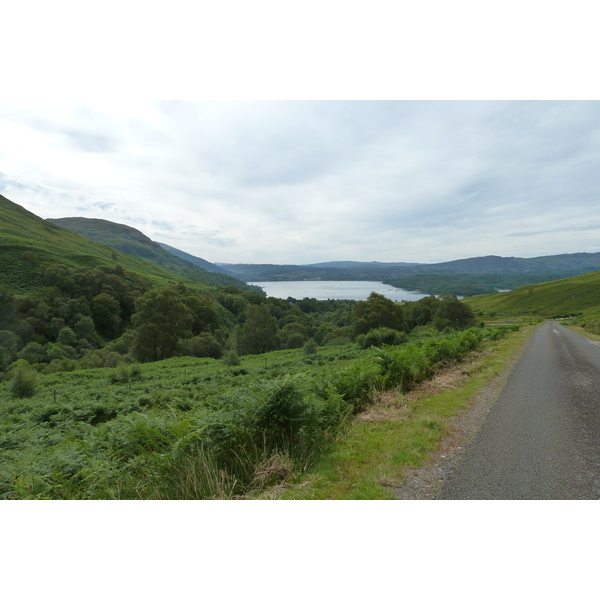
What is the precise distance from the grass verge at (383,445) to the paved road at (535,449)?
70 cm

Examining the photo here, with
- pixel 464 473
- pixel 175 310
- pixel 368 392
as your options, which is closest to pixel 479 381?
pixel 368 392

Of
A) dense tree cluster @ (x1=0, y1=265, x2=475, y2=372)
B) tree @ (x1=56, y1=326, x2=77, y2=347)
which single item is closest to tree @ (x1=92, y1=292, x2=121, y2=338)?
dense tree cluster @ (x1=0, y1=265, x2=475, y2=372)

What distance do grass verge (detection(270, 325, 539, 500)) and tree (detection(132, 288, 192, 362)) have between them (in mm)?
39868

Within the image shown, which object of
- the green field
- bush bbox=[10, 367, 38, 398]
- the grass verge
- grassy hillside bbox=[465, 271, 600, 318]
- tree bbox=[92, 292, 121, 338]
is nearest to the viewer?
the grass verge

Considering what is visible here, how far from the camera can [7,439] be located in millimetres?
10820

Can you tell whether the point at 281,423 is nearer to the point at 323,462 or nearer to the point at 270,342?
the point at 323,462

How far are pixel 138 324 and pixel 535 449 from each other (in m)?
46.1

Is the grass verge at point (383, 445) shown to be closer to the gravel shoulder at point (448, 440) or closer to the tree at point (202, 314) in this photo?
the gravel shoulder at point (448, 440)

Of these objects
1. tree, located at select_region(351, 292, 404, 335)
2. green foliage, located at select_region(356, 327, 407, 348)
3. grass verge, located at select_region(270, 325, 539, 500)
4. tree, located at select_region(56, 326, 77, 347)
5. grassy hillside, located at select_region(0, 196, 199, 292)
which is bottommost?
tree, located at select_region(56, 326, 77, 347)

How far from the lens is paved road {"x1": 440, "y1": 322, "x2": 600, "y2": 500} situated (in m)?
4.15

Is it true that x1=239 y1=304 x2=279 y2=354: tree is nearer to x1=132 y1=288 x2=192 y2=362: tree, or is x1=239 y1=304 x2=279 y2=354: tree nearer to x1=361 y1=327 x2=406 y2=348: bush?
x1=132 y1=288 x2=192 y2=362: tree

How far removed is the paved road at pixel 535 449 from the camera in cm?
415

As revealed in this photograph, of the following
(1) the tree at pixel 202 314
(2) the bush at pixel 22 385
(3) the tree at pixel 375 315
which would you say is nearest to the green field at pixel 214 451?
(2) the bush at pixel 22 385

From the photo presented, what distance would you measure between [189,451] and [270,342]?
179 ft
